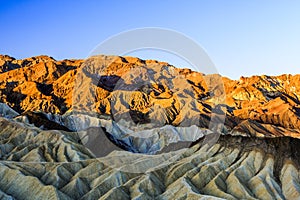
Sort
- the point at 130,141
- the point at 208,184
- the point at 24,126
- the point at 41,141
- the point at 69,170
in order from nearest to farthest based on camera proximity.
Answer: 1. the point at 208,184
2. the point at 69,170
3. the point at 41,141
4. the point at 24,126
5. the point at 130,141

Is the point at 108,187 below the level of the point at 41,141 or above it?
below

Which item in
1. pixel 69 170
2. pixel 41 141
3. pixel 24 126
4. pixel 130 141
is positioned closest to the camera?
pixel 69 170

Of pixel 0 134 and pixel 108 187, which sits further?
pixel 0 134

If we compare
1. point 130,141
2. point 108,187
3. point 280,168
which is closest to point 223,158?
point 280,168

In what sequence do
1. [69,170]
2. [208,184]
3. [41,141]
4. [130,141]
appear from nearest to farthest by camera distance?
1. [208,184]
2. [69,170]
3. [41,141]
4. [130,141]

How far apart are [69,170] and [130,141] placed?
220ft

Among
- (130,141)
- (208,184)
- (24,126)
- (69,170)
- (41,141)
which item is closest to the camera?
(208,184)

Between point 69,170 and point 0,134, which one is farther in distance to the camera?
point 0,134

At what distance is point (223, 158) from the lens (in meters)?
75.4

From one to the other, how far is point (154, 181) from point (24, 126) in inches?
2251

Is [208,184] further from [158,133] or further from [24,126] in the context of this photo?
[158,133]

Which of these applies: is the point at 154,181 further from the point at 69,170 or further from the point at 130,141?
the point at 130,141

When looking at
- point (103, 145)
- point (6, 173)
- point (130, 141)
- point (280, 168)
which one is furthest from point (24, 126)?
point (280, 168)

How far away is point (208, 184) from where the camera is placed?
66.3 meters
